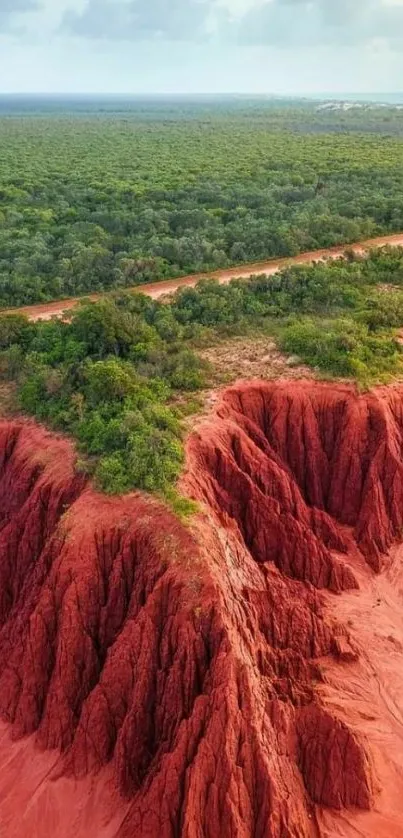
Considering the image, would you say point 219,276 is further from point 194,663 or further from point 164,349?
point 194,663

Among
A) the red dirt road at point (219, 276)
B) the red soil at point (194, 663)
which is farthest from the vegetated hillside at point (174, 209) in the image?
the red soil at point (194, 663)

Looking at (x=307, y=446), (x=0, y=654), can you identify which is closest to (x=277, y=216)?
(x=307, y=446)

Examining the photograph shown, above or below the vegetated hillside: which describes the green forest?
below

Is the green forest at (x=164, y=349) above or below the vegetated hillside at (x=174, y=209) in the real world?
below

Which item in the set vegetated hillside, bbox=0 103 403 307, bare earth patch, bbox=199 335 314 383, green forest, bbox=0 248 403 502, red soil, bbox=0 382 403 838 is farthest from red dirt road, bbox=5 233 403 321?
red soil, bbox=0 382 403 838

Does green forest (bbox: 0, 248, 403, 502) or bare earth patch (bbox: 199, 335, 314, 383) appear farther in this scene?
bare earth patch (bbox: 199, 335, 314, 383)

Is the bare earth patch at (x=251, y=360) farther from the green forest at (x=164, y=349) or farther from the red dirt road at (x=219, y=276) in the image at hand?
the red dirt road at (x=219, y=276)

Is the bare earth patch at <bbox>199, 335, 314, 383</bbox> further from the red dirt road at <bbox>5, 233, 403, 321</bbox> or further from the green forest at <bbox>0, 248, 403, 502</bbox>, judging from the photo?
the red dirt road at <bbox>5, 233, 403, 321</bbox>
